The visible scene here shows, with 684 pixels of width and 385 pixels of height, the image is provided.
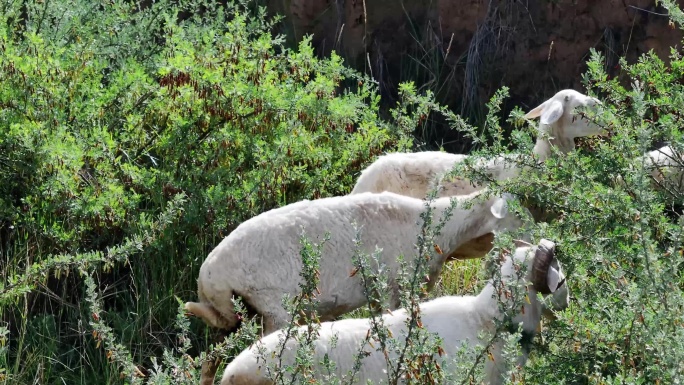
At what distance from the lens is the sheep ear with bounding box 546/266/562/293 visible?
494 centimetres

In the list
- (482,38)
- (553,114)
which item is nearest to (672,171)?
(553,114)

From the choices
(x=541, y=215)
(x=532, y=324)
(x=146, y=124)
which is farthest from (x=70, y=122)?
(x=532, y=324)

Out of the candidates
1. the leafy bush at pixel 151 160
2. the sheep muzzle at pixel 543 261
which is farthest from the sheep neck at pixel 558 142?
the sheep muzzle at pixel 543 261

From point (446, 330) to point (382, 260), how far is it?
97 centimetres

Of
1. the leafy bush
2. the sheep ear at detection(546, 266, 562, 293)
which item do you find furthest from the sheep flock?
the leafy bush

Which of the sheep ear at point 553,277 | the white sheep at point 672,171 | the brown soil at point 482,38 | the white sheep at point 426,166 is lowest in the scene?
the brown soil at point 482,38

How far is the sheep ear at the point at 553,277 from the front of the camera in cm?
494

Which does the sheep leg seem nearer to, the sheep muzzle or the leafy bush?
the leafy bush

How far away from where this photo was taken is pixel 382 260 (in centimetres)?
594

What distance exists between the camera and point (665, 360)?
3.63 meters

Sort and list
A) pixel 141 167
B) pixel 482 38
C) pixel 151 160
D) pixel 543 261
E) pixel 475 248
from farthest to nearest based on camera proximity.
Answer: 1. pixel 482 38
2. pixel 151 160
3. pixel 141 167
4. pixel 475 248
5. pixel 543 261

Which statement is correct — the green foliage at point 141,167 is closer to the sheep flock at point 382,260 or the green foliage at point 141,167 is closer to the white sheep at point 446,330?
the sheep flock at point 382,260

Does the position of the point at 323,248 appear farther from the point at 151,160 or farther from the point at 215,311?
the point at 151,160

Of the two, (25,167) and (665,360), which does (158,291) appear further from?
(665,360)
